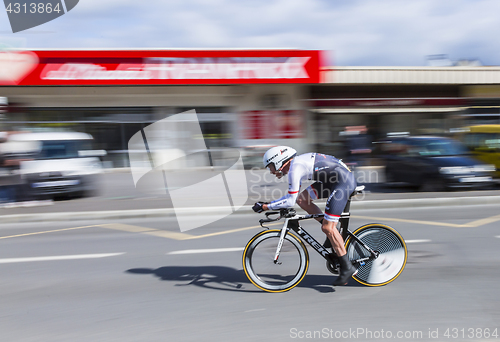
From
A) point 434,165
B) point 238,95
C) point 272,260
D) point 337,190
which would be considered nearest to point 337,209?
point 337,190

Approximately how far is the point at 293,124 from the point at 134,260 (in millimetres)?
16016

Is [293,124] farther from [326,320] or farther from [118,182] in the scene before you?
[326,320]

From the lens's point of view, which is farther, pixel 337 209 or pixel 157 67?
pixel 157 67

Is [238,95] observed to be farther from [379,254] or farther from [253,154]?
[379,254]

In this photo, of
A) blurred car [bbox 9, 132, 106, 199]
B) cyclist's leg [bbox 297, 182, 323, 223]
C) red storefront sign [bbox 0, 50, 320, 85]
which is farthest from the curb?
red storefront sign [bbox 0, 50, 320, 85]

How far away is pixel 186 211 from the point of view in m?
8.83

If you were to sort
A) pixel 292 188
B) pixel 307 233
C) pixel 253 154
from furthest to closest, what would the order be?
pixel 253 154 → pixel 307 233 → pixel 292 188

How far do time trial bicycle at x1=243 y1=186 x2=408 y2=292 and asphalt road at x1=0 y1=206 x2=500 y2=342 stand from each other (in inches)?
5.8

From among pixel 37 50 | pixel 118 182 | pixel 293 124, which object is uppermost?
pixel 37 50

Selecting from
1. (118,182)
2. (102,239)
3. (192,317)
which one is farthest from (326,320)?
(118,182)

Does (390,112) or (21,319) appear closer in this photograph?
(21,319)

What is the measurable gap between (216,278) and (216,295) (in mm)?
519

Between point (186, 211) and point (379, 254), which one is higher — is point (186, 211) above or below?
below

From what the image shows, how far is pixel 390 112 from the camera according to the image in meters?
21.8
